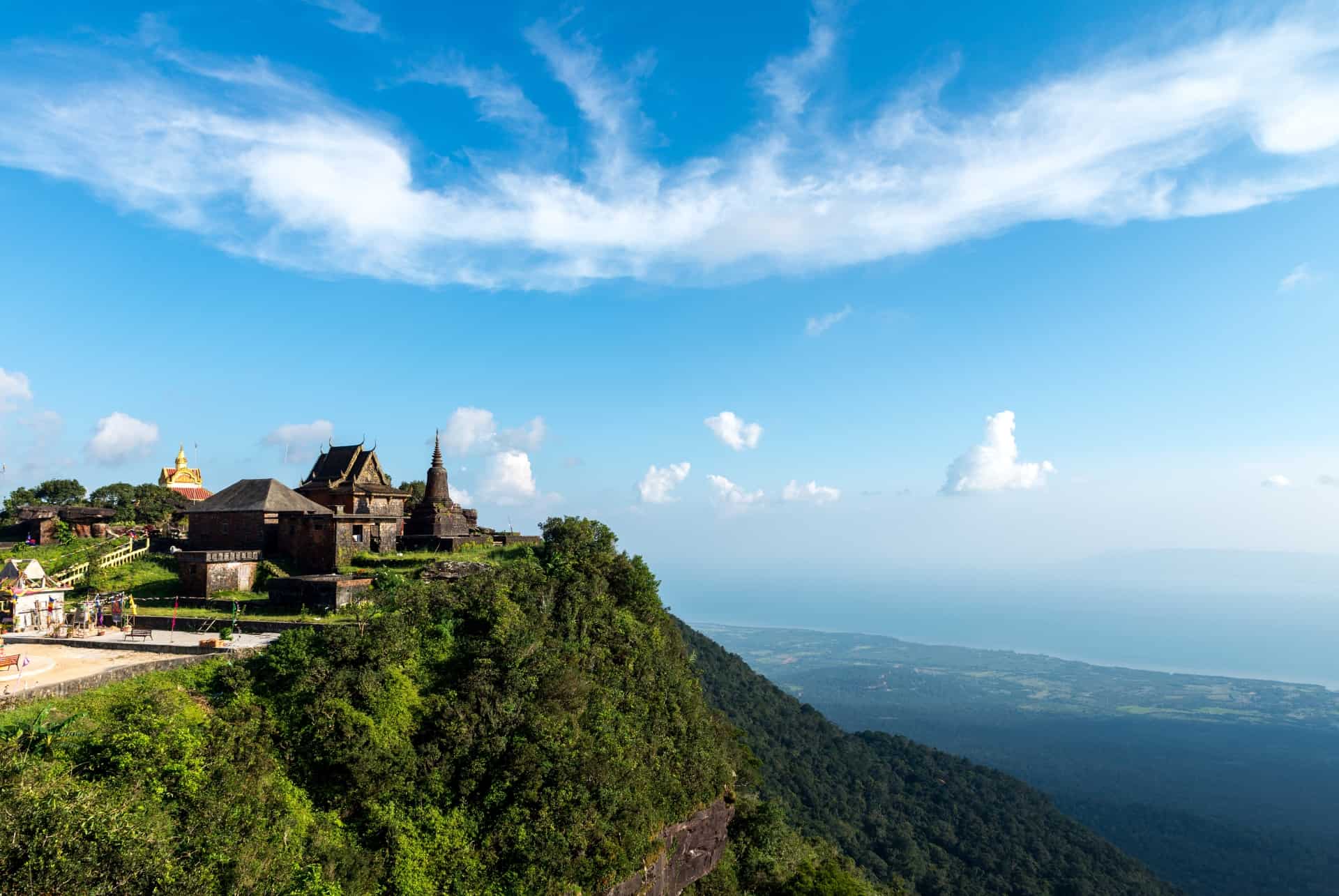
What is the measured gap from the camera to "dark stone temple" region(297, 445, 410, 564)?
37.5 m

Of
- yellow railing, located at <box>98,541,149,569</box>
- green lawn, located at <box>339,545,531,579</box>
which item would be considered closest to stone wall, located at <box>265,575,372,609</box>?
green lawn, located at <box>339,545,531,579</box>

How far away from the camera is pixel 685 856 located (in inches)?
1035

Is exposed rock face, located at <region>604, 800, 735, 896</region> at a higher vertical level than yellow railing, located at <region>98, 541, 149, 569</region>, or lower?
lower

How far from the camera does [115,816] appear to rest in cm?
1266

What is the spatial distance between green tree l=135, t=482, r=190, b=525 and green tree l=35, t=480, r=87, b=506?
12.4ft

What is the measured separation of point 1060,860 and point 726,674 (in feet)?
105

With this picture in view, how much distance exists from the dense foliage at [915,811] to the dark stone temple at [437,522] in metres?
30.1

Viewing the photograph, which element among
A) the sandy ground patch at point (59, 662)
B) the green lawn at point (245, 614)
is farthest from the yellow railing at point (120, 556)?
the sandy ground patch at point (59, 662)

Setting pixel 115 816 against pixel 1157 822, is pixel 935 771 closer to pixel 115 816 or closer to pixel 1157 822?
pixel 1157 822

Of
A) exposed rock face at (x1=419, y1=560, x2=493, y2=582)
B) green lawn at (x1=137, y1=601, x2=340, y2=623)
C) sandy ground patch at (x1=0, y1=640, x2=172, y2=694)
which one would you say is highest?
exposed rock face at (x1=419, y1=560, x2=493, y2=582)

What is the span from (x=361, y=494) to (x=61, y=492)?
3038cm

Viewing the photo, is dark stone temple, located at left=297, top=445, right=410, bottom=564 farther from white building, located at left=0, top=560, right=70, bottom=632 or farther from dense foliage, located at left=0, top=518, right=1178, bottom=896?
white building, located at left=0, top=560, right=70, bottom=632

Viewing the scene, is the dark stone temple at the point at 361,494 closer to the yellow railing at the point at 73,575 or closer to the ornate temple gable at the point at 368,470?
the ornate temple gable at the point at 368,470

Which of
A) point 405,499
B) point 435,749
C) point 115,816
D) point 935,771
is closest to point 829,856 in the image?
point 435,749
